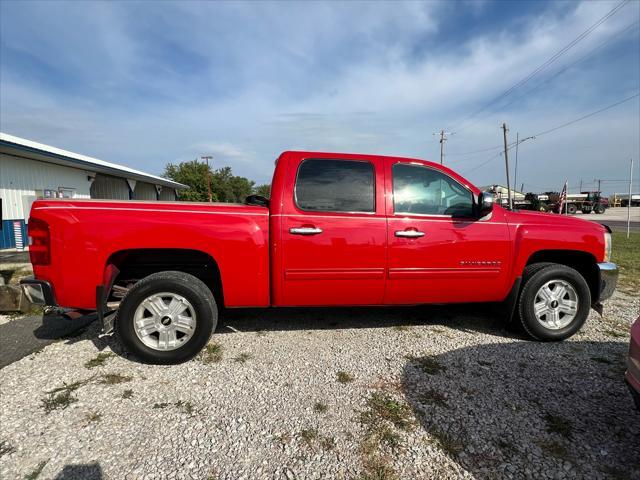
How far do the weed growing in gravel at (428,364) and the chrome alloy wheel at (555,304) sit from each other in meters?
1.33

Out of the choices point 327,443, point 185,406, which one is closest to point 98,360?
point 185,406

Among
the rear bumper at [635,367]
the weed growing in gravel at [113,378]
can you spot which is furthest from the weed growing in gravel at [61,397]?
the rear bumper at [635,367]

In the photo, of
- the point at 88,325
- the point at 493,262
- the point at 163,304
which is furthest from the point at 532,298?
the point at 88,325

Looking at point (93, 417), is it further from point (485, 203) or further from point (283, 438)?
point (485, 203)

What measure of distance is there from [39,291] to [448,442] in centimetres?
339

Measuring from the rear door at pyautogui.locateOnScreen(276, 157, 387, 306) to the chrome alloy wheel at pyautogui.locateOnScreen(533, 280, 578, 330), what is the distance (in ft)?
5.73

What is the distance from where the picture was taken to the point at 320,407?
251cm

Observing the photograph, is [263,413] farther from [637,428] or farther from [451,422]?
[637,428]

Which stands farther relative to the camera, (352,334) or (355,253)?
(352,334)

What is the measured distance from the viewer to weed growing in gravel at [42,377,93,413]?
8.19ft

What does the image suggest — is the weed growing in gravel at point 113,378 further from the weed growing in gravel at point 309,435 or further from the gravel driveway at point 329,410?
the weed growing in gravel at point 309,435

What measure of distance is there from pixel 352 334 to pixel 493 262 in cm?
167

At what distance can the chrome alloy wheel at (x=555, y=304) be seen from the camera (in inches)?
142

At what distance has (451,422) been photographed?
2338 mm
